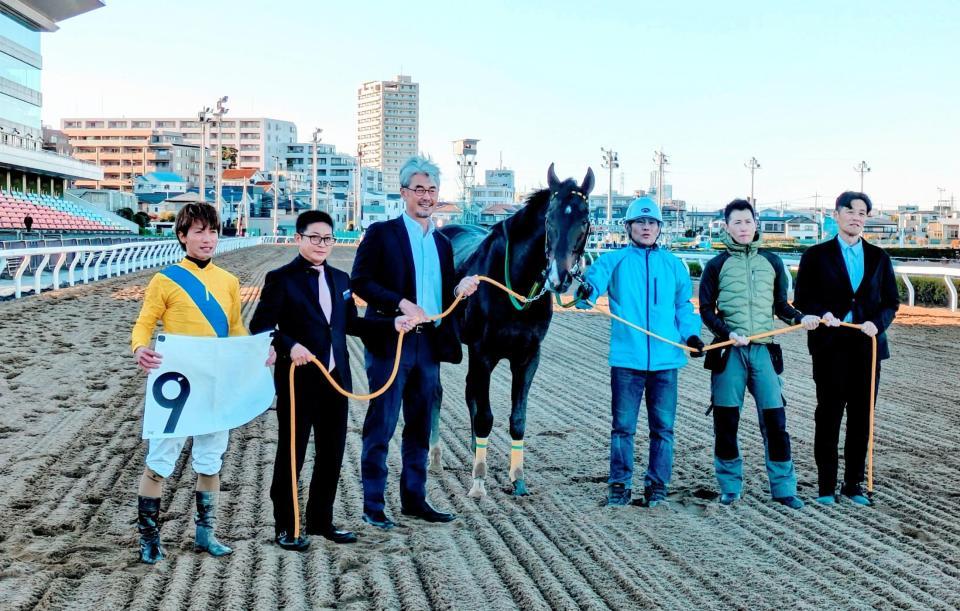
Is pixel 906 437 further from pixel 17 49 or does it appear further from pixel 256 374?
pixel 17 49

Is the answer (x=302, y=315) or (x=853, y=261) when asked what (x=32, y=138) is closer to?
(x=302, y=315)

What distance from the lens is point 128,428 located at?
19.7 ft

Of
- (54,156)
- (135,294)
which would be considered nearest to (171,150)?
(54,156)

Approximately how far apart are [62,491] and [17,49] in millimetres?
45891

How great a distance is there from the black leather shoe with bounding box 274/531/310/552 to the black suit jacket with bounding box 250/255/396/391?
0.71 metres

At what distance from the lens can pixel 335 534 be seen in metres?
3.82

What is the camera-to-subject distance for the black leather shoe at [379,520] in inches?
160

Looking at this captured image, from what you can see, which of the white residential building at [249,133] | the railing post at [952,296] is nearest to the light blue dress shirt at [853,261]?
the railing post at [952,296]

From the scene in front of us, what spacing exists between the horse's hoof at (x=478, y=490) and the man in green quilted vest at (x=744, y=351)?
1325 millimetres

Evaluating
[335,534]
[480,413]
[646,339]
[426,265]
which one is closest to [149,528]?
[335,534]

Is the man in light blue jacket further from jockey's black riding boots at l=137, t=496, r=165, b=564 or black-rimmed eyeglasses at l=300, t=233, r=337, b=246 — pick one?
jockey's black riding boots at l=137, t=496, r=165, b=564

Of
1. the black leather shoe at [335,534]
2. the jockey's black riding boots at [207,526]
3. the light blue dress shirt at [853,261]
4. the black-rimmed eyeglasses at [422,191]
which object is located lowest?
the black leather shoe at [335,534]

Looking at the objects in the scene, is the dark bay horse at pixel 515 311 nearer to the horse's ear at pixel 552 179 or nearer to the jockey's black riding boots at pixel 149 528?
the horse's ear at pixel 552 179

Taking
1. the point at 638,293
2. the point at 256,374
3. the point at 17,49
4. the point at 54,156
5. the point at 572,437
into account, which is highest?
the point at 17,49
